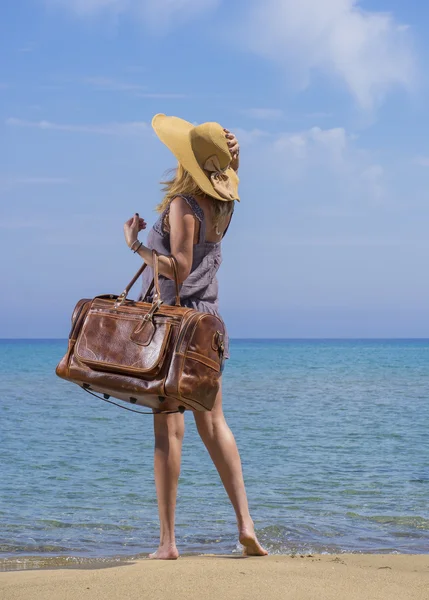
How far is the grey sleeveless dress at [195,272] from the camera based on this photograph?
3947 millimetres

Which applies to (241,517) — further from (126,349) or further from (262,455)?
(262,455)

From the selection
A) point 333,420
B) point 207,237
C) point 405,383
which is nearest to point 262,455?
point 333,420

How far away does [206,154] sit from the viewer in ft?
13.2

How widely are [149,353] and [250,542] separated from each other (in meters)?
1.14

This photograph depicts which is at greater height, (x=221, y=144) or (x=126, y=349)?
(x=221, y=144)

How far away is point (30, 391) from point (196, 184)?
54.4ft

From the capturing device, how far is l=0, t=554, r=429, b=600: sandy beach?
10.5 feet

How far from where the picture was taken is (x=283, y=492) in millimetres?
6840

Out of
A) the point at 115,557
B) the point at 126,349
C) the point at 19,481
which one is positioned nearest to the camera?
the point at 126,349

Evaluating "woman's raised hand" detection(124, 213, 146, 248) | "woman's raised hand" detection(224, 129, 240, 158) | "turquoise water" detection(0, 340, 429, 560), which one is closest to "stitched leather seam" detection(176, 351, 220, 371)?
"woman's raised hand" detection(124, 213, 146, 248)

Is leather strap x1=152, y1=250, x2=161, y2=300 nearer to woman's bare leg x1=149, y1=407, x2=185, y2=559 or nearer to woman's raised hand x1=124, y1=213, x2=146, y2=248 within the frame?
woman's raised hand x1=124, y1=213, x2=146, y2=248

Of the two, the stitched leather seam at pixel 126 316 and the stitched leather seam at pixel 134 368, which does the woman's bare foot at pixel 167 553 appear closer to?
the stitched leather seam at pixel 134 368

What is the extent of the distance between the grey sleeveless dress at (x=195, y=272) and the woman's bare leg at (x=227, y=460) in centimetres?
45

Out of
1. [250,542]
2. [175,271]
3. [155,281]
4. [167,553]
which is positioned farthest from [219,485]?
[155,281]
